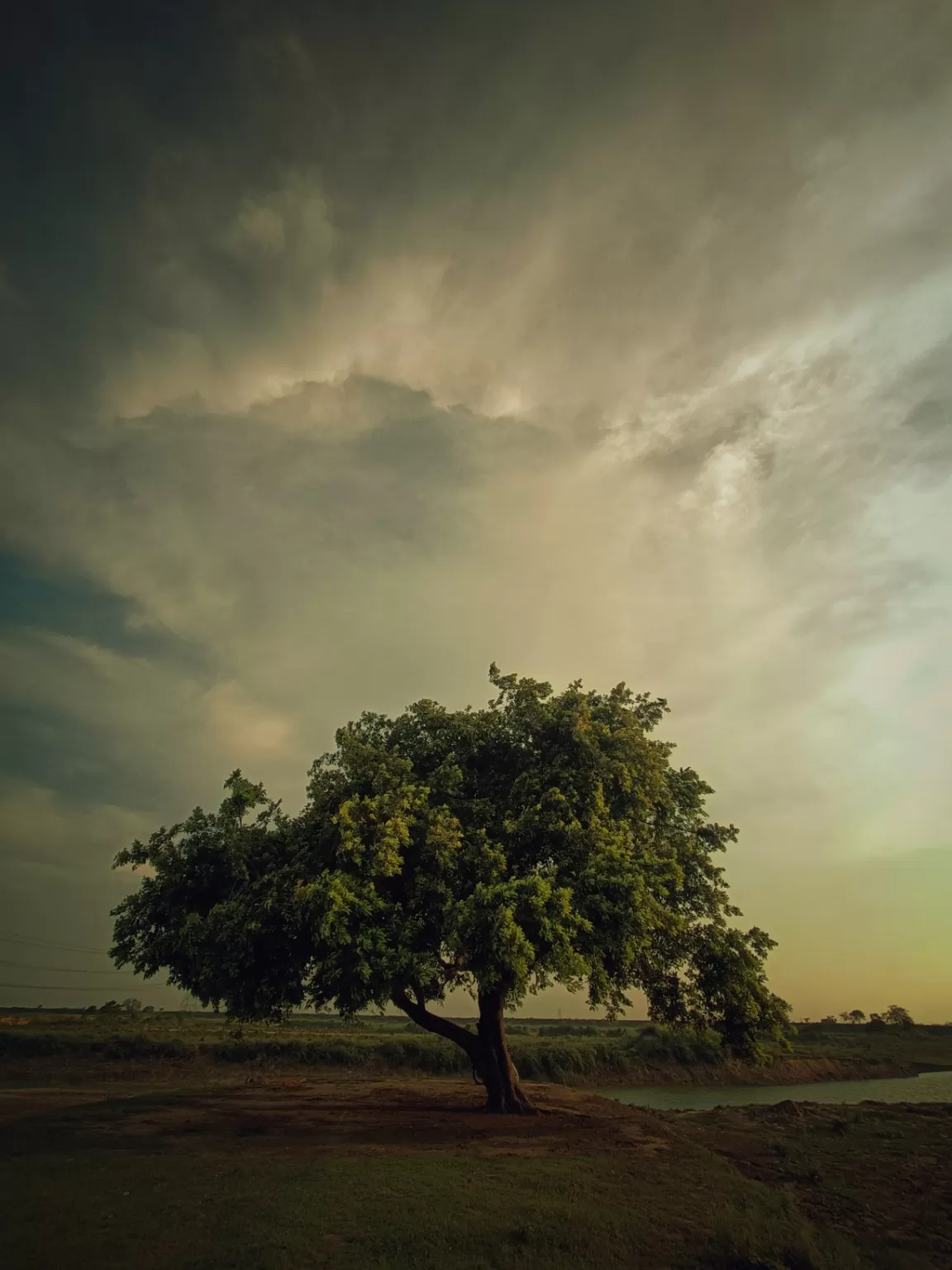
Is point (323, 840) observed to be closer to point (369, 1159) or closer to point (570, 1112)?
point (369, 1159)

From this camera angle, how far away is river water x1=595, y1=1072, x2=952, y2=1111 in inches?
1524

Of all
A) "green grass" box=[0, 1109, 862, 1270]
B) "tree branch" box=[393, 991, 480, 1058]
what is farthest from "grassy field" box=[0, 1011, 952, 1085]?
"green grass" box=[0, 1109, 862, 1270]

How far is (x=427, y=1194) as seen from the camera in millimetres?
12609

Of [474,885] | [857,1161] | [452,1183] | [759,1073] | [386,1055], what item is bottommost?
[857,1161]

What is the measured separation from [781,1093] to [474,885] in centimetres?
4275

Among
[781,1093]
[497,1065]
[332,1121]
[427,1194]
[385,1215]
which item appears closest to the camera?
[385,1215]

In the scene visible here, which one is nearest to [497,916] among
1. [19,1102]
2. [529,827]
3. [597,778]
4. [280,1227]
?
[529,827]

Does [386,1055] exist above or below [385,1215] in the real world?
above

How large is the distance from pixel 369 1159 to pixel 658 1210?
7.53m

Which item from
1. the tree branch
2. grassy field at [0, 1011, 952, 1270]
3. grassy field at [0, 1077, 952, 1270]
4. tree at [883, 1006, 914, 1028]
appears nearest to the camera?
grassy field at [0, 1077, 952, 1270]

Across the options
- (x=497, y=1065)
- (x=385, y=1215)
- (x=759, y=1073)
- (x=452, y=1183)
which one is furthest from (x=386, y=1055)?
(x=385, y=1215)

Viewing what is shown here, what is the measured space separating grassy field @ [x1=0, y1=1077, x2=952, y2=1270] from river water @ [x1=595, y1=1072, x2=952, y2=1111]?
19424mm

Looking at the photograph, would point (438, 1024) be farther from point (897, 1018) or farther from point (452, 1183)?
point (897, 1018)

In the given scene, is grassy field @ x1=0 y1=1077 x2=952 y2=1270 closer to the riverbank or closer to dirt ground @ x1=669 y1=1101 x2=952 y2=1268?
dirt ground @ x1=669 y1=1101 x2=952 y2=1268
